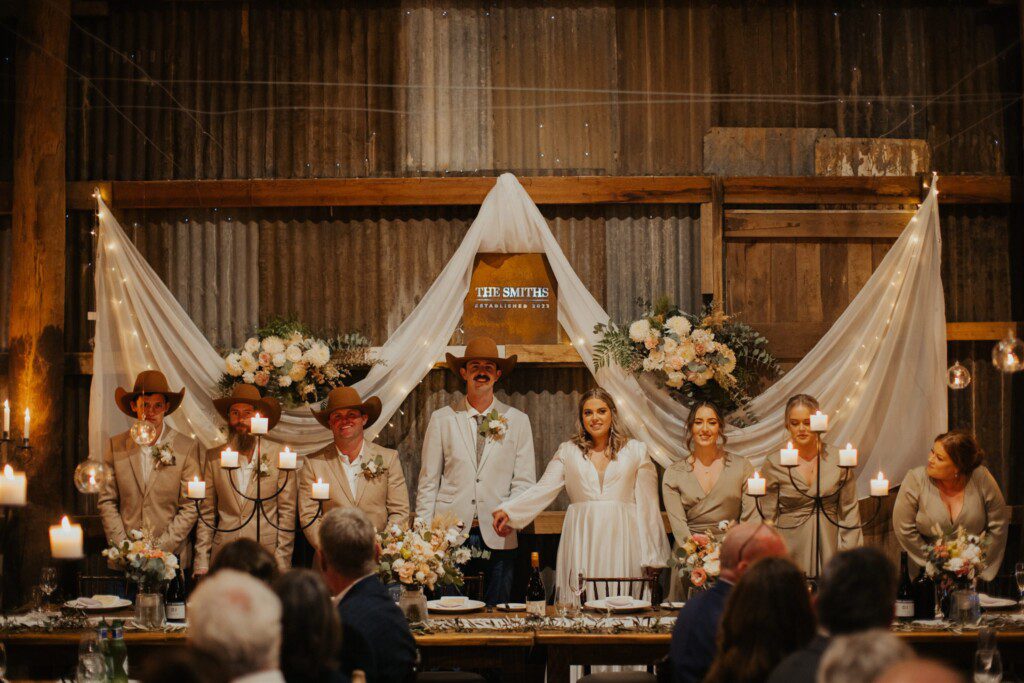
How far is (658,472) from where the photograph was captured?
8102 millimetres

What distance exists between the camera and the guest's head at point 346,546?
4.08m

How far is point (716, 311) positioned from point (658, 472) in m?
1.31

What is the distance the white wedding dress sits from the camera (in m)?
7.00

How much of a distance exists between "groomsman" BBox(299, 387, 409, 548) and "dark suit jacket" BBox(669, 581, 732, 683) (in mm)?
3241

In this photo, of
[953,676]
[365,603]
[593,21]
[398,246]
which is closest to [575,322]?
[398,246]

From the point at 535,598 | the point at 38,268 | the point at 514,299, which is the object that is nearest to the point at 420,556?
the point at 535,598

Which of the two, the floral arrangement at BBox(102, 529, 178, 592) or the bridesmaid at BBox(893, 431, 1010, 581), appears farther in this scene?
the bridesmaid at BBox(893, 431, 1010, 581)

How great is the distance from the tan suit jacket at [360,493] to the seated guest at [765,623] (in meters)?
3.87

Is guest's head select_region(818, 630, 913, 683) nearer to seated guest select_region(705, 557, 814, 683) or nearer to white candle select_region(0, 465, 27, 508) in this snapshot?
seated guest select_region(705, 557, 814, 683)

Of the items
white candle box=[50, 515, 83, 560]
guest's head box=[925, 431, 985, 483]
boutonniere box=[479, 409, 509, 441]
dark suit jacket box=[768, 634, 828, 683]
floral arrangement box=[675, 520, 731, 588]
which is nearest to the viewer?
dark suit jacket box=[768, 634, 828, 683]

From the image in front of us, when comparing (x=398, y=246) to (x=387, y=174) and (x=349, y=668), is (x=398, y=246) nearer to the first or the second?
(x=387, y=174)

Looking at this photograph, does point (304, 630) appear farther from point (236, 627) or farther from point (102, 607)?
point (102, 607)

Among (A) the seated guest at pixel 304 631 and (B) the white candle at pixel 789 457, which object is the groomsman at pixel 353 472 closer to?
(B) the white candle at pixel 789 457

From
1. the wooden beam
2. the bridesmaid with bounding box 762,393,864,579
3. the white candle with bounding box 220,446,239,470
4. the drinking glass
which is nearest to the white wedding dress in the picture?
the bridesmaid with bounding box 762,393,864,579
